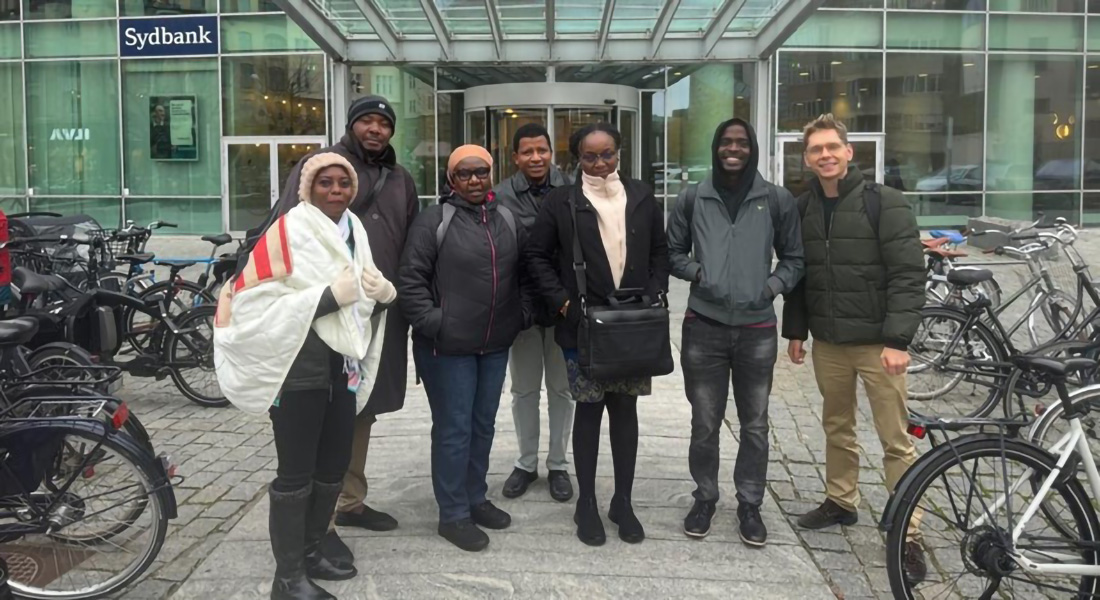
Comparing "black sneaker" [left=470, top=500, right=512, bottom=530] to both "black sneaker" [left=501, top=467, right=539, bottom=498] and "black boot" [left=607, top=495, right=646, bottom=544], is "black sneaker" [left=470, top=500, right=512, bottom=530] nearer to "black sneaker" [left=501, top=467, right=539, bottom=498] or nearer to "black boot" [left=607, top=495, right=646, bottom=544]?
"black sneaker" [left=501, top=467, right=539, bottom=498]

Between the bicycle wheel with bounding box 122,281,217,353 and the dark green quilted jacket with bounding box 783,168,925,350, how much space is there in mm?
4450

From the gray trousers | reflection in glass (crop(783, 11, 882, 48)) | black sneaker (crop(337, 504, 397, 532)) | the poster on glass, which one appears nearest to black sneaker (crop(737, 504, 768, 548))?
the gray trousers

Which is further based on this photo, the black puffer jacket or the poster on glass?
the poster on glass

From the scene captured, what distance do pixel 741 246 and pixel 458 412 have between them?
1.39 metres

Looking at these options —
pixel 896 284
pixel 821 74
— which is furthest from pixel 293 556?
pixel 821 74

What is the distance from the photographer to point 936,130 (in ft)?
57.4

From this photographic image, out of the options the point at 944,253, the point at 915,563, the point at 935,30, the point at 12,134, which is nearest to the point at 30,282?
the point at 915,563

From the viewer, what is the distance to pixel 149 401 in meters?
6.18

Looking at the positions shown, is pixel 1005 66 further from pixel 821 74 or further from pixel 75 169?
pixel 75 169

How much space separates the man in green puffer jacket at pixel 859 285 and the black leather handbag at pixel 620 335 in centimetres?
71

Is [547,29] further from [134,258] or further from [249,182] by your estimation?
[249,182]

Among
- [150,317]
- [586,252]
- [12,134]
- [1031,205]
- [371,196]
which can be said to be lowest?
[150,317]

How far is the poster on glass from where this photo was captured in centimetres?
1784

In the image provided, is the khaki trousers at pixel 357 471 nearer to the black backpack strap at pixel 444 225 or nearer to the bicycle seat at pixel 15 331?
the black backpack strap at pixel 444 225
